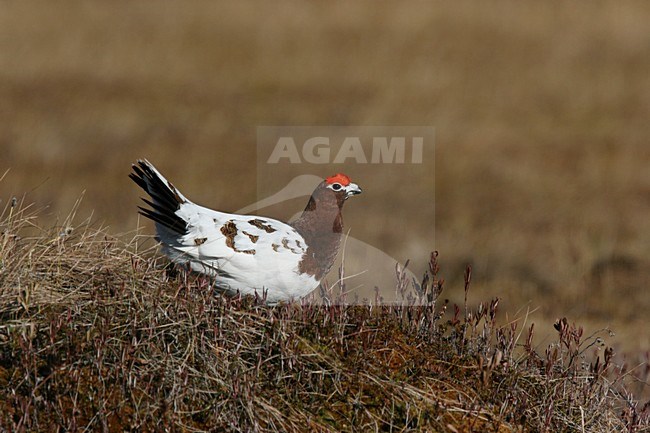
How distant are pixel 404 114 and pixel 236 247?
35.2 feet

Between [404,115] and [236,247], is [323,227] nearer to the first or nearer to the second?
[236,247]

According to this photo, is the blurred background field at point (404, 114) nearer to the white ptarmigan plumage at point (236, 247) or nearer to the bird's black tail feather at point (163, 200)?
the white ptarmigan plumage at point (236, 247)

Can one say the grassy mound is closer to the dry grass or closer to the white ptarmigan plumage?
the white ptarmigan plumage

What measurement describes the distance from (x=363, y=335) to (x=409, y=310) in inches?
17.6

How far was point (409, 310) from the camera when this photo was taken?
→ 213 inches

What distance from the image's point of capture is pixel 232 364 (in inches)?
186

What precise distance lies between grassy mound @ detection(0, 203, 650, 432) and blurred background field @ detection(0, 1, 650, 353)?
2785mm

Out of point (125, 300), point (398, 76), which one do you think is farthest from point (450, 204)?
point (125, 300)

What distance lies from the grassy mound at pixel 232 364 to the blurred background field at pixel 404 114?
9.14 ft

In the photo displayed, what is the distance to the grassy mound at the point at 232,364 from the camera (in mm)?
4473

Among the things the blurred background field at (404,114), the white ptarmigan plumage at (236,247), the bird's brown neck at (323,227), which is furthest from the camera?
the blurred background field at (404,114)

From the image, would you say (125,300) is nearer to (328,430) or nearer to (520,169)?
(328,430)

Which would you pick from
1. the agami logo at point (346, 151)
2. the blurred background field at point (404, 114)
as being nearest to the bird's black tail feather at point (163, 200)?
the blurred background field at point (404, 114)

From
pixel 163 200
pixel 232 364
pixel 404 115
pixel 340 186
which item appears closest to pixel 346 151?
pixel 404 115
